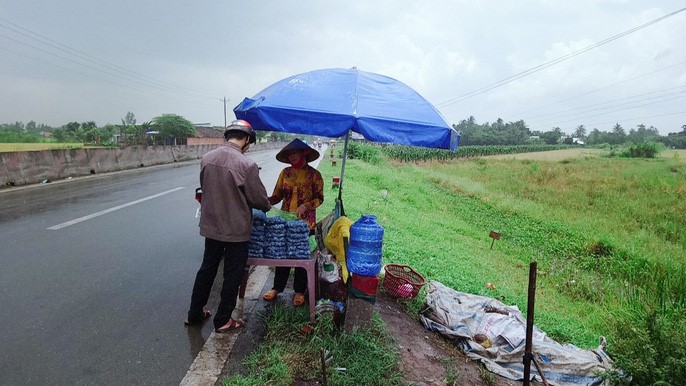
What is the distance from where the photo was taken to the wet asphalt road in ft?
Answer: 9.52

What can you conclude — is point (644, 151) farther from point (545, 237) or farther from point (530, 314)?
point (530, 314)

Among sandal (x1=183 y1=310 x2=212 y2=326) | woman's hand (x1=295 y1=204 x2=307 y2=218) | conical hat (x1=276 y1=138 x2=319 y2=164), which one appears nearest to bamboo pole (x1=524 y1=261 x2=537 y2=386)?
woman's hand (x1=295 y1=204 x2=307 y2=218)

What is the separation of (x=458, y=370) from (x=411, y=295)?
1.20 m

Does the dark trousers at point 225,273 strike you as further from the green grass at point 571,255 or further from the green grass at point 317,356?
the green grass at point 571,255

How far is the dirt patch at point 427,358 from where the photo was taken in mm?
3115

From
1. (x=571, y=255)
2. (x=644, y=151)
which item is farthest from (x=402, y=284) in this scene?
(x=644, y=151)

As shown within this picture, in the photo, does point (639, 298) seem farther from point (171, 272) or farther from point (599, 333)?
point (171, 272)

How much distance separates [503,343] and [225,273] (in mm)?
2794

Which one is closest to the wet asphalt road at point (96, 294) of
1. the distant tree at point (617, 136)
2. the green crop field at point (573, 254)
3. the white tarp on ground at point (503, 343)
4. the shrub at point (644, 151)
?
the white tarp on ground at point (503, 343)

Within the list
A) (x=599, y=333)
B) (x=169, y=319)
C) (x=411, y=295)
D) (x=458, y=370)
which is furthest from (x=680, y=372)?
(x=169, y=319)

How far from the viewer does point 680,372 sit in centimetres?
262

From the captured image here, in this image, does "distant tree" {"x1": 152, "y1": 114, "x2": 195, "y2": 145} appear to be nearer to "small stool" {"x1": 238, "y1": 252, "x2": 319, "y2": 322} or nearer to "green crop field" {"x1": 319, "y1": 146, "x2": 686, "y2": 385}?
"green crop field" {"x1": 319, "y1": 146, "x2": 686, "y2": 385}

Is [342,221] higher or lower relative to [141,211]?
higher

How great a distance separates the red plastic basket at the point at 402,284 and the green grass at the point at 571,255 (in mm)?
145
